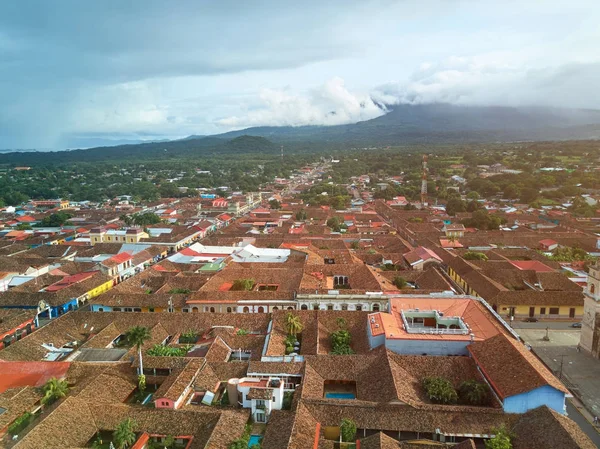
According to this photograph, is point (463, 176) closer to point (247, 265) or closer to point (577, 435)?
point (247, 265)

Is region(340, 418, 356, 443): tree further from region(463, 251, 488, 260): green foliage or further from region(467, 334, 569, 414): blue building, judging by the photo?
region(463, 251, 488, 260): green foliage

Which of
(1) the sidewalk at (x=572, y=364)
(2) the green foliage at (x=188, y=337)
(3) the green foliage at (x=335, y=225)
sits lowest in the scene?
(1) the sidewalk at (x=572, y=364)

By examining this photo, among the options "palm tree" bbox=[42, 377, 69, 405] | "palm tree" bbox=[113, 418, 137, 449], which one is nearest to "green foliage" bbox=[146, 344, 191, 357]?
"palm tree" bbox=[42, 377, 69, 405]

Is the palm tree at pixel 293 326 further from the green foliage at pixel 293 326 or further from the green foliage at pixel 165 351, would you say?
the green foliage at pixel 165 351

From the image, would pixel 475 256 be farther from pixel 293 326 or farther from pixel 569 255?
pixel 293 326

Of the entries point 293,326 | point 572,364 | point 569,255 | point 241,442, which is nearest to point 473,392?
point 572,364

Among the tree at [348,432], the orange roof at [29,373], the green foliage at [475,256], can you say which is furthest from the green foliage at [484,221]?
the orange roof at [29,373]
